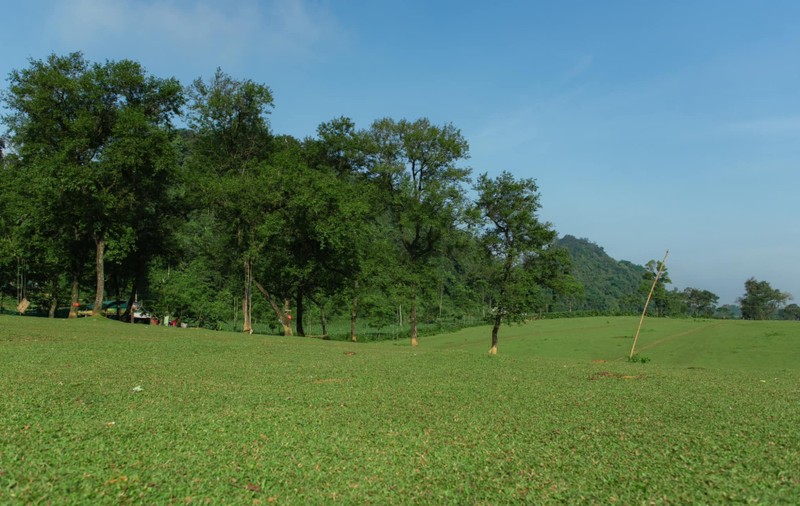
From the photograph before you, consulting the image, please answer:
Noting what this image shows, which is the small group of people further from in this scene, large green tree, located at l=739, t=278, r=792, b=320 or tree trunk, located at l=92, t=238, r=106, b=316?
large green tree, located at l=739, t=278, r=792, b=320

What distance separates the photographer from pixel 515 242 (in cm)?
3066

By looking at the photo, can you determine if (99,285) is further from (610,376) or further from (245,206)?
(610,376)

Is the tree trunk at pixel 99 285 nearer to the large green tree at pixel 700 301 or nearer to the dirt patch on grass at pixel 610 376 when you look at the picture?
the dirt patch on grass at pixel 610 376

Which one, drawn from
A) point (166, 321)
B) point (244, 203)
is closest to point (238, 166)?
point (244, 203)

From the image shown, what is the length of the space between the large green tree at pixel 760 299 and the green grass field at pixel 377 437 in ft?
386

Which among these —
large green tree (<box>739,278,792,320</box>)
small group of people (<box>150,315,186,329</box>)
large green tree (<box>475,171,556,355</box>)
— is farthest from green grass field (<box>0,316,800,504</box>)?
large green tree (<box>739,278,792,320</box>)

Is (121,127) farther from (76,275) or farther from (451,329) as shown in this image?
(451,329)

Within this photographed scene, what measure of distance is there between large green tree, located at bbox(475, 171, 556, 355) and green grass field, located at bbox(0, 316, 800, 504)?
18324 mm

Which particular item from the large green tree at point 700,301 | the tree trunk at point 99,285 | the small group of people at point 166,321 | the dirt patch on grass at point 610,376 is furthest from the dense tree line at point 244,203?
the large green tree at point 700,301

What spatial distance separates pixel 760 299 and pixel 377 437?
5037 inches

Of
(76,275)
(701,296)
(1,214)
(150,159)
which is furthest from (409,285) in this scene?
(701,296)

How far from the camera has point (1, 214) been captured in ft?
113

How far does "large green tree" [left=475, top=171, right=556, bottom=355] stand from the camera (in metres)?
30.0

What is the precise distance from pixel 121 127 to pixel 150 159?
2.18 meters
